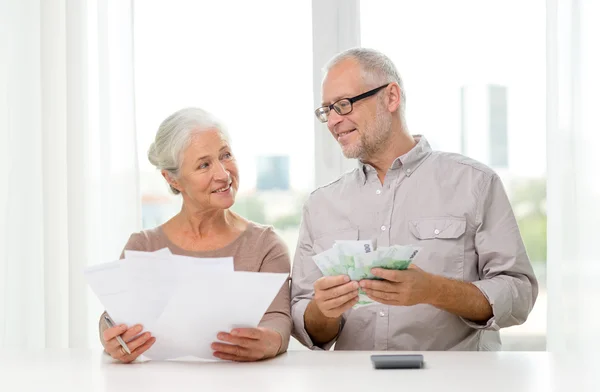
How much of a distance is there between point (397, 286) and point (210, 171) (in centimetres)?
86

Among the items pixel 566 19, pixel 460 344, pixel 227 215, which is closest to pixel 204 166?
pixel 227 215

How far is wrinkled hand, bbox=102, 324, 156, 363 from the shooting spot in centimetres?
181

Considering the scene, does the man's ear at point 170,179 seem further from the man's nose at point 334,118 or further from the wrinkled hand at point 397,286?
the wrinkled hand at point 397,286

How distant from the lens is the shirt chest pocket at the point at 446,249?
2.34m

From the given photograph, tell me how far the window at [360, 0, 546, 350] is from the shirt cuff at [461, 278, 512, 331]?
1.03 meters

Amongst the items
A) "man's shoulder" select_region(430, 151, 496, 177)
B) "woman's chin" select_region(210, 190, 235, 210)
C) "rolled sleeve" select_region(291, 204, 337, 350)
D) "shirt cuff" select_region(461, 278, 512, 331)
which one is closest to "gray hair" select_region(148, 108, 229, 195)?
"woman's chin" select_region(210, 190, 235, 210)

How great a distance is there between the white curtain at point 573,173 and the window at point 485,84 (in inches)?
7.3

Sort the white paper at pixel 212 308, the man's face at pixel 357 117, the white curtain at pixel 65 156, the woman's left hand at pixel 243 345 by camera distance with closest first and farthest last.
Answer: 1. the white paper at pixel 212 308
2. the woman's left hand at pixel 243 345
3. the man's face at pixel 357 117
4. the white curtain at pixel 65 156

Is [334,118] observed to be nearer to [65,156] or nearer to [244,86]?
[244,86]

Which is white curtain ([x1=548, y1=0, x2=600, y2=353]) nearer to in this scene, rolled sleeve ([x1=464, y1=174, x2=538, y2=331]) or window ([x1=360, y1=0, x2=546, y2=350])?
window ([x1=360, y1=0, x2=546, y2=350])

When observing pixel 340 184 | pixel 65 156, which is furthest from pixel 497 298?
pixel 65 156

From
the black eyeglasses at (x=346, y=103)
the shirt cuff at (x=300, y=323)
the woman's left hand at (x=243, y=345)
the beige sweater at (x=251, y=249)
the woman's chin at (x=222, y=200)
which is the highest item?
the black eyeglasses at (x=346, y=103)

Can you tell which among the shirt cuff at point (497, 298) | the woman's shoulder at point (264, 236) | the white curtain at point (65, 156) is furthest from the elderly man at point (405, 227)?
the white curtain at point (65, 156)

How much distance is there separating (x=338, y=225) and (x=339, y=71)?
530mm
